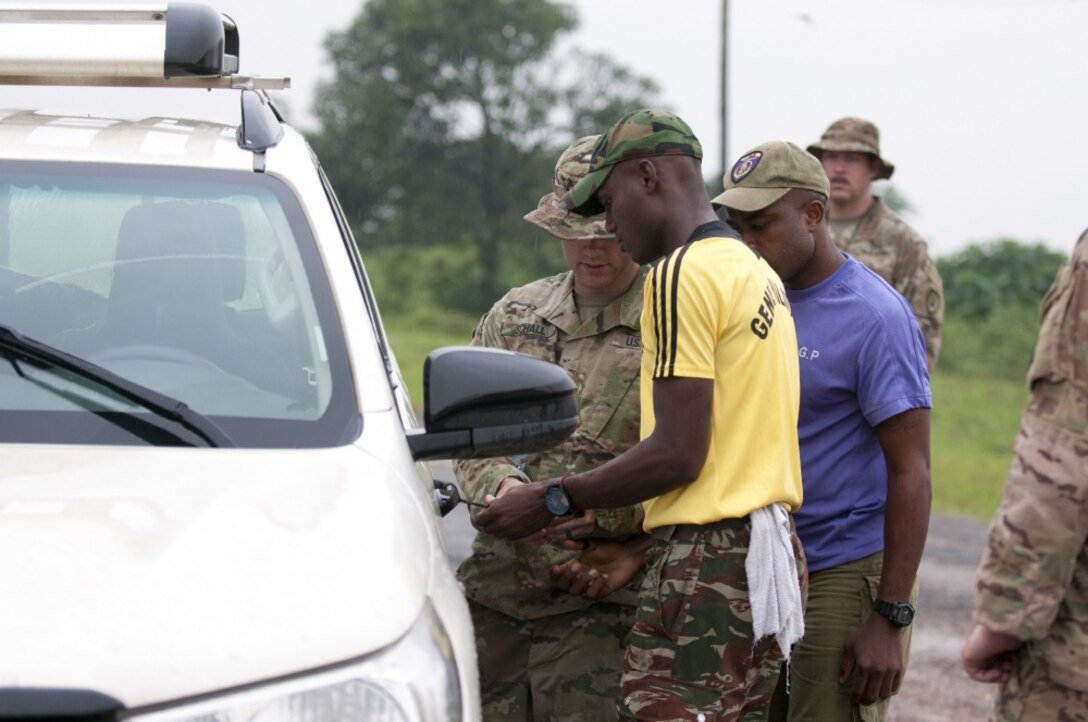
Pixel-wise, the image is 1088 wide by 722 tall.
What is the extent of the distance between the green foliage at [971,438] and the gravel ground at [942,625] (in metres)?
0.72

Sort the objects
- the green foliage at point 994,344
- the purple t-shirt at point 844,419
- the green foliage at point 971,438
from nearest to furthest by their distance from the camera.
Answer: the purple t-shirt at point 844,419 → the green foliage at point 971,438 → the green foliage at point 994,344

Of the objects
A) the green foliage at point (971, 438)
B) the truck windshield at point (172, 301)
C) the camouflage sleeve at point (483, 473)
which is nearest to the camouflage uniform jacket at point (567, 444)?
the camouflage sleeve at point (483, 473)

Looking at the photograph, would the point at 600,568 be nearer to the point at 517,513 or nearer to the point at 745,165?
the point at 517,513

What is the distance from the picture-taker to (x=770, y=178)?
3.48 meters

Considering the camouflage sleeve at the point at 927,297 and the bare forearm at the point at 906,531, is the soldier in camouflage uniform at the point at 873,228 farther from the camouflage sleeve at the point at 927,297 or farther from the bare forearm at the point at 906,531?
the bare forearm at the point at 906,531

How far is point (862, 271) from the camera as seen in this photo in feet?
11.9

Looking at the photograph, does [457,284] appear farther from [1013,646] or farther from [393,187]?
[1013,646]

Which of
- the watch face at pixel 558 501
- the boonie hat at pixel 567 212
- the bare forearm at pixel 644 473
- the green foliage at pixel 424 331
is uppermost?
the boonie hat at pixel 567 212

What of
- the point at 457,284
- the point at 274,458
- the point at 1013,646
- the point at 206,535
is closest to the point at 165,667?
the point at 206,535

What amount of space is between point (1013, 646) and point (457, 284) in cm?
2920

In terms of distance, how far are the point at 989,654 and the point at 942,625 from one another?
4917mm

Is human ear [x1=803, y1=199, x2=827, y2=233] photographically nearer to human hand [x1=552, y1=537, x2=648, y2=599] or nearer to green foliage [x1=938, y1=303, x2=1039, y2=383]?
human hand [x1=552, y1=537, x2=648, y2=599]

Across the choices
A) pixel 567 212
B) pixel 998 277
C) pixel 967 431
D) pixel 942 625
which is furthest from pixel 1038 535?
pixel 998 277

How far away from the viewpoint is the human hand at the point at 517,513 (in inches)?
127
